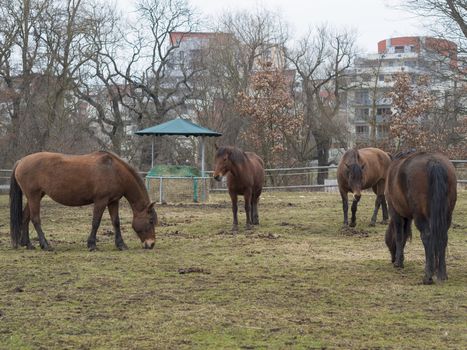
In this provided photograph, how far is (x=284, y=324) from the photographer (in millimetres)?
5145

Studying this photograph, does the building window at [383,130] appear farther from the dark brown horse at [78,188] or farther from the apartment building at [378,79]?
the dark brown horse at [78,188]

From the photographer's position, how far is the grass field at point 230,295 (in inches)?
187

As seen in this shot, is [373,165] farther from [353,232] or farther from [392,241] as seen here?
[392,241]

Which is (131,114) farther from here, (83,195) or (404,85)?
(83,195)

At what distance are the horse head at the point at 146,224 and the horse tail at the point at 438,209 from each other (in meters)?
4.33

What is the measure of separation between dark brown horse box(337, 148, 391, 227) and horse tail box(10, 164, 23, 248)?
5626mm

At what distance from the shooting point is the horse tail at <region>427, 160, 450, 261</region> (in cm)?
665

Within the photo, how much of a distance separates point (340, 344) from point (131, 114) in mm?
33720

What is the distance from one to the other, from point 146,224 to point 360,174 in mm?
4333

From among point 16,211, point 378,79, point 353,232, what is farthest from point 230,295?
point 378,79

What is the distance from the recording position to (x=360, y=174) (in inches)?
482

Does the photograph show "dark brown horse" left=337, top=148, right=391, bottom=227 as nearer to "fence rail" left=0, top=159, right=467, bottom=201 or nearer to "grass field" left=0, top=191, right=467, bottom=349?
"grass field" left=0, top=191, right=467, bottom=349

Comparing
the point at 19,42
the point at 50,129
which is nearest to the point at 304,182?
the point at 50,129

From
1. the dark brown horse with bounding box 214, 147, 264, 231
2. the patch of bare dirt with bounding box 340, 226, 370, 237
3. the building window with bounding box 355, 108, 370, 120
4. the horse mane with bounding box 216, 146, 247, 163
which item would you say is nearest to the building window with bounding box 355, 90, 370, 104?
the building window with bounding box 355, 108, 370, 120
